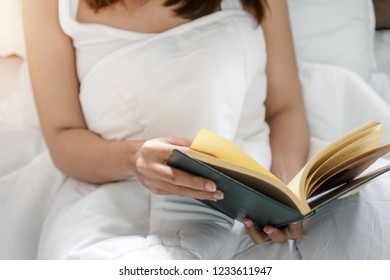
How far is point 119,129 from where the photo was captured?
3.10 feet

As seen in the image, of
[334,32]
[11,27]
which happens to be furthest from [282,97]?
[11,27]

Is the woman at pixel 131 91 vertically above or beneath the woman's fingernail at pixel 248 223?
above

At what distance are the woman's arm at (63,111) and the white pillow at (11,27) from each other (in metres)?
0.12

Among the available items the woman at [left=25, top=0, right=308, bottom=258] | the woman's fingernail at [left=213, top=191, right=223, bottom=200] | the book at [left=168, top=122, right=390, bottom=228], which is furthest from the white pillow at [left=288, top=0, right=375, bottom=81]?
the woman's fingernail at [left=213, top=191, right=223, bottom=200]

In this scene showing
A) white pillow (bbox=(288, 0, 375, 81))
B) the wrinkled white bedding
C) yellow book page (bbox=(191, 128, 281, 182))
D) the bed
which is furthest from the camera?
white pillow (bbox=(288, 0, 375, 81))

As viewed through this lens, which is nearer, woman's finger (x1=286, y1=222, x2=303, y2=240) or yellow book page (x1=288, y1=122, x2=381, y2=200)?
yellow book page (x1=288, y1=122, x2=381, y2=200)

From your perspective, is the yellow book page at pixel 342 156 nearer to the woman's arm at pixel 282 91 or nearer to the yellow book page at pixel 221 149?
the yellow book page at pixel 221 149

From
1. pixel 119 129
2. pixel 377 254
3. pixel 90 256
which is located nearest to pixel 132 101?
pixel 119 129

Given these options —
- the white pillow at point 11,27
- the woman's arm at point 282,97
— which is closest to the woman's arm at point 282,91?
the woman's arm at point 282,97

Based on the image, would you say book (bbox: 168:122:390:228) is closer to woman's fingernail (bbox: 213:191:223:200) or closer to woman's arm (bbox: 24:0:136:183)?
woman's fingernail (bbox: 213:191:223:200)

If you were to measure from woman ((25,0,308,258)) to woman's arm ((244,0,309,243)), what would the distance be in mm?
22

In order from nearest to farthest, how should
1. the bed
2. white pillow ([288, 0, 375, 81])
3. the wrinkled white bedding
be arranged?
1. the wrinkled white bedding
2. the bed
3. white pillow ([288, 0, 375, 81])

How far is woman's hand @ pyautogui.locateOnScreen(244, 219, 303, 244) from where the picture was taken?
0.84 metres

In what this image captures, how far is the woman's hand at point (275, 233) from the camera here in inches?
33.2
